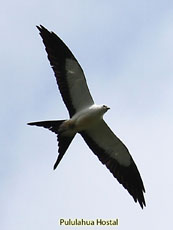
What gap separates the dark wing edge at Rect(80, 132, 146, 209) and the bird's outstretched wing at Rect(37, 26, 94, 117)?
1145mm

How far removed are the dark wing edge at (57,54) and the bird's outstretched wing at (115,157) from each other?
1.11 metres

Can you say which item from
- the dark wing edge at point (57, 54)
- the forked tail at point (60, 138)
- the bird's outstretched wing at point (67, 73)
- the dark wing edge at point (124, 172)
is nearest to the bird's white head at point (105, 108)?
the bird's outstretched wing at point (67, 73)

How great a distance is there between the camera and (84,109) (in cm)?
2027

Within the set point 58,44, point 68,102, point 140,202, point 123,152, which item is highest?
point 58,44

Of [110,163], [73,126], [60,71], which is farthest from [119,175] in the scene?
[60,71]

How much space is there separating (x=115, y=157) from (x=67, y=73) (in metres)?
3.04

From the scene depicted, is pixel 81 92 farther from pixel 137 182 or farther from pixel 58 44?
pixel 137 182

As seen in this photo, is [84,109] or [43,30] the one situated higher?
[43,30]

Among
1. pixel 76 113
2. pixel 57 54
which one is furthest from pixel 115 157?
pixel 57 54

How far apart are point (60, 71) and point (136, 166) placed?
12.6 feet

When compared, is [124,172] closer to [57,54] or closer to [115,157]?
[115,157]

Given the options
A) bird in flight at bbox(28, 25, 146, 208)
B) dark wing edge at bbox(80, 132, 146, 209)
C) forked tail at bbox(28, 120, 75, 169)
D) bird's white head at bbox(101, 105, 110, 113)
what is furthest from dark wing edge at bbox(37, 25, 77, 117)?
dark wing edge at bbox(80, 132, 146, 209)

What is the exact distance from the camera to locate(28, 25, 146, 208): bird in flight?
787 inches

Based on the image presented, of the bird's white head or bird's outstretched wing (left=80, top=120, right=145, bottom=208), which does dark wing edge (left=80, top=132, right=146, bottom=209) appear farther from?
the bird's white head
